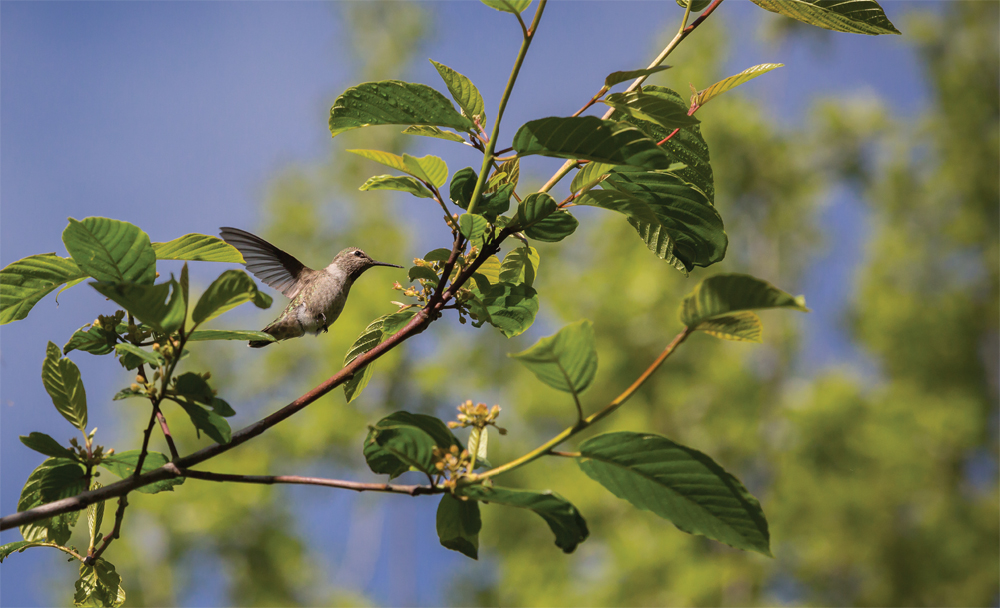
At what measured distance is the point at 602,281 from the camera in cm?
858

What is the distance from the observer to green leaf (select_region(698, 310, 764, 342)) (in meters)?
0.74

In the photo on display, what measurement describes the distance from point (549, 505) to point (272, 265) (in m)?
1.18

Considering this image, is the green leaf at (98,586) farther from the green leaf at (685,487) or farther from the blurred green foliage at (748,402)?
the blurred green foliage at (748,402)

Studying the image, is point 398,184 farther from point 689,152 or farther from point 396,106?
point 689,152

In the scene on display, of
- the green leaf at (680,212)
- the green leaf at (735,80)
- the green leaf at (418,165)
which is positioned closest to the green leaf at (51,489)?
the green leaf at (418,165)

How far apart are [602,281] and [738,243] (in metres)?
2.85

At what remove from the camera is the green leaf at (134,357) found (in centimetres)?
77

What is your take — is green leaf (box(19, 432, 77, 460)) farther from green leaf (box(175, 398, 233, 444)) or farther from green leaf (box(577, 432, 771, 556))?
green leaf (box(577, 432, 771, 556))

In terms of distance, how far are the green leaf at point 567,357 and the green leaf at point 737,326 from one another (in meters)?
0.14

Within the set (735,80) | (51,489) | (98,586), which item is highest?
(735,80)

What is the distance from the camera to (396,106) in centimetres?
88

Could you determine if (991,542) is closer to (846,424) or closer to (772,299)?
(846,424)

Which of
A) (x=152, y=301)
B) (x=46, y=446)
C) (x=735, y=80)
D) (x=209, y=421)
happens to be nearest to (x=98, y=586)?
(x=46, y=446)

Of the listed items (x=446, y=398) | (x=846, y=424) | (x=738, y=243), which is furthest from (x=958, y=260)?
(x=446, y=398)
